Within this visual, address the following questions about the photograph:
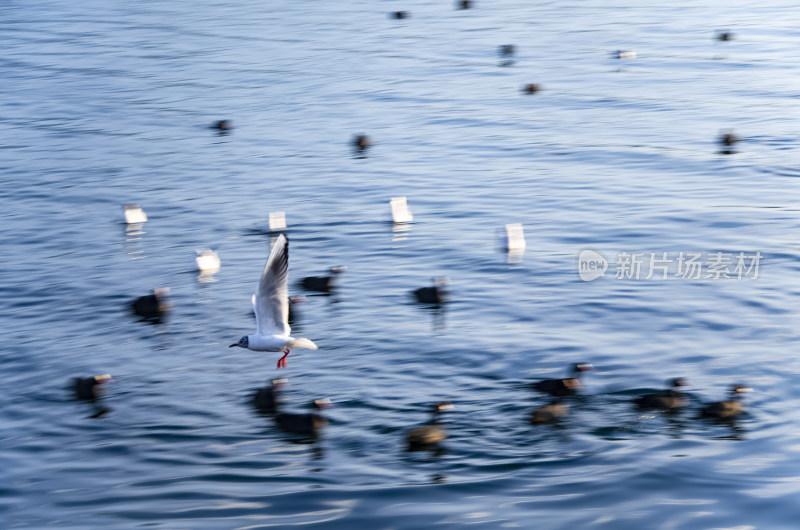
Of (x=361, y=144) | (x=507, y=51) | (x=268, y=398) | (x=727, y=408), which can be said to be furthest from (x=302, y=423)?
(x=507, y=51)

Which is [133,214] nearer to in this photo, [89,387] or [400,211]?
[400,211]

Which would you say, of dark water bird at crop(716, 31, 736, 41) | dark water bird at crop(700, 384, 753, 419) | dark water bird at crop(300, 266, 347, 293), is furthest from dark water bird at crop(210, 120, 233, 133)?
dark water bird at crop(716, 31, 736, 41)

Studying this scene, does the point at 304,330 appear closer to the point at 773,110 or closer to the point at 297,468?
the point at 297,468

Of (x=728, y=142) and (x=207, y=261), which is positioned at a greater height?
(x=728, y=142)

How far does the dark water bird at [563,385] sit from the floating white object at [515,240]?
572cm

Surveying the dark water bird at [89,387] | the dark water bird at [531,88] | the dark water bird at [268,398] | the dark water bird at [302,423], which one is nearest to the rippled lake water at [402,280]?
the dark water bird at [302,423]

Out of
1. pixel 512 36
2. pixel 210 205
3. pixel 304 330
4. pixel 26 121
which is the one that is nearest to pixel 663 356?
pixel 304 330

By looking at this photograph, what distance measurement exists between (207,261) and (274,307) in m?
6.35

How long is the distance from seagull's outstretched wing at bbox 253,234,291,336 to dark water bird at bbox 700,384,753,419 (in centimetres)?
558

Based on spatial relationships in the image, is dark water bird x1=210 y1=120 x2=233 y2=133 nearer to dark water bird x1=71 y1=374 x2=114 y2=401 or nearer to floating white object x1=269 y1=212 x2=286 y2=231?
floating white object x1=269 y1=212 x2=286 y2=231

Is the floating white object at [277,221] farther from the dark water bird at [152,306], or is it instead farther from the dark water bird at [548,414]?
the dark water bird at [548,414]

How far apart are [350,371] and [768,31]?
1300 inches

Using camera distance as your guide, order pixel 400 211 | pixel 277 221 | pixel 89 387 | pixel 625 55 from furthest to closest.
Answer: pixel 625 55, pixel 400 211, pixel 277 221, pixel 89 387

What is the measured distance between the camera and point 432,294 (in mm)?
16484
